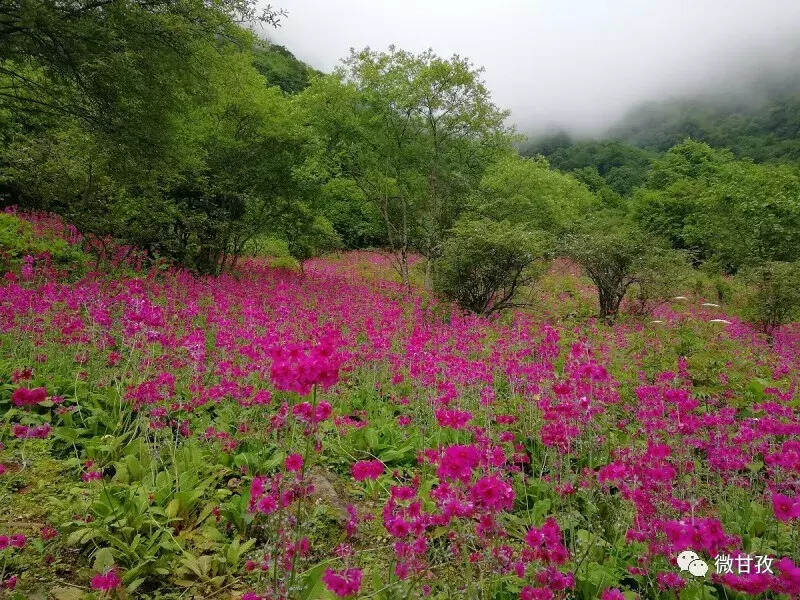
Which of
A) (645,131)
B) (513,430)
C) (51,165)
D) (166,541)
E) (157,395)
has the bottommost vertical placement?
(166,541)

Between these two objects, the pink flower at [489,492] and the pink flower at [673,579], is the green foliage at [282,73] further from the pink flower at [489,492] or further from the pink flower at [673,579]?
the pink flower at [673,579]

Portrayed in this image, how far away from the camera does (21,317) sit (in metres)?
5.75

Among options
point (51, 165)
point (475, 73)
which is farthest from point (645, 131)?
point (51, 165)

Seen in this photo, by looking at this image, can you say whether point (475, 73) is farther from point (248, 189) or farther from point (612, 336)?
point (612, 336)

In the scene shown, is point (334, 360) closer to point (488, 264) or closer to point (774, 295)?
point (488, 264)

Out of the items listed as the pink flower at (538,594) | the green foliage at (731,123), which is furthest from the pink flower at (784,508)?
the green foliage at (731,123)

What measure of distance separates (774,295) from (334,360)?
605 inches

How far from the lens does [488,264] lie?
12.3m

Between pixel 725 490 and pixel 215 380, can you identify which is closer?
pixel 725 490

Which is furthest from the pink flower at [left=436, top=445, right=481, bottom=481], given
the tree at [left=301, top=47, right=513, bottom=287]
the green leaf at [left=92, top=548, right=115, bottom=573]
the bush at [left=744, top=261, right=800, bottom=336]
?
the bush at [left=744, top=261, right=800, bottom=336]

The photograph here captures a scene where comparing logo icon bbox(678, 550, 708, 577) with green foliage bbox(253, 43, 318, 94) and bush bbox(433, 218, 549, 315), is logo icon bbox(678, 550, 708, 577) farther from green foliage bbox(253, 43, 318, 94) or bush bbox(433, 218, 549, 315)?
green foliage bbox(253, 43, 318, 94)

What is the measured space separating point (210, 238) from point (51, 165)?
435 cm

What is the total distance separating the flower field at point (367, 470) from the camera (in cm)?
223

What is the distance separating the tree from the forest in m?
0.10
